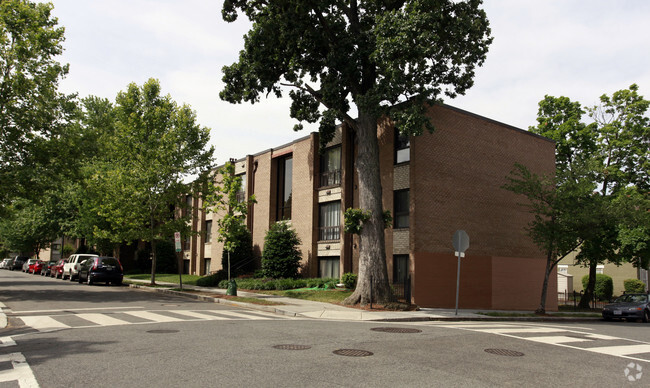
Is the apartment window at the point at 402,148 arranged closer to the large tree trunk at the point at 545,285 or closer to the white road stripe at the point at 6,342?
the large tree trunk at the point at 545,285

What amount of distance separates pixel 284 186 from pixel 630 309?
791 inches

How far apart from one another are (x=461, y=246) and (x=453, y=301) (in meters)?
5.69

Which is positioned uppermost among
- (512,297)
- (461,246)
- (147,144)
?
(147,144)

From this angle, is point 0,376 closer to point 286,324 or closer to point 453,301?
point 286,324

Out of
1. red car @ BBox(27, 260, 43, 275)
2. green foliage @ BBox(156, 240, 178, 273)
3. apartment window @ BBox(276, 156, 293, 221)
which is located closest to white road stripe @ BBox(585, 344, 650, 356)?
apartment window @ BBox(276, 156, 293, 221)

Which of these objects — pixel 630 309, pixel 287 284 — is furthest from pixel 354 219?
pixel 630 309

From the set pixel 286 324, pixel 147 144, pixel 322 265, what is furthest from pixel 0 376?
pixel 147 144

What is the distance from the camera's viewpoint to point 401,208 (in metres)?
23.6

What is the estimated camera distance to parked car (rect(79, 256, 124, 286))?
96.0ft

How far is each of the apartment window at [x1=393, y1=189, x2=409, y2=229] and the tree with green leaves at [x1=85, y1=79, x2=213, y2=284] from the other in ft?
42.8

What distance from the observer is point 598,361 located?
869 centimetres

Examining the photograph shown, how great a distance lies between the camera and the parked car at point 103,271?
96.0 feet

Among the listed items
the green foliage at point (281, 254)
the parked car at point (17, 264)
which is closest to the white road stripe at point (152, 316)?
the green foliage at point (281, 254)

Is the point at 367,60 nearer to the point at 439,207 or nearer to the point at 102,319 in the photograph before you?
the point at 439,207
